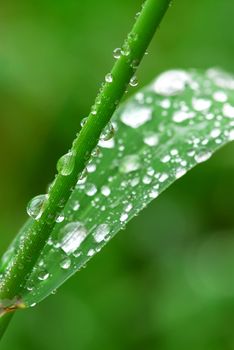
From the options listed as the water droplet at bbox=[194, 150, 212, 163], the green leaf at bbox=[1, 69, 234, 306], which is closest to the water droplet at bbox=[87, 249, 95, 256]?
the green leaf at bbox=[1, 69, 234, 306]

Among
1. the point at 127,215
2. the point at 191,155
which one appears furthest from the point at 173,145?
the point at 127,215

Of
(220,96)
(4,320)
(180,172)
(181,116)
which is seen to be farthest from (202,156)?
(4,320)

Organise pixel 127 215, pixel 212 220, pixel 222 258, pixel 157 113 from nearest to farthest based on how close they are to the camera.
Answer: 1. pixel 127 215
2. pixel 157 113
3. pixel 222 258
4. pixel 212 220

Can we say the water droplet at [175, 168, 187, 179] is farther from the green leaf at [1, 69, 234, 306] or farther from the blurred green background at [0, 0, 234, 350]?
the blurred green background at [0, 0, 234, 350]

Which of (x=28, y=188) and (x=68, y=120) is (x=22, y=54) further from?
(x=28, y=188)

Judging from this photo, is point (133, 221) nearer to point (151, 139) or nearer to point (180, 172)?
point (151, 139)


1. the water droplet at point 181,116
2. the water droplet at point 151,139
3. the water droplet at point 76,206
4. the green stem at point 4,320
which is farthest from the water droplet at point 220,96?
the green stem at point 4,320
